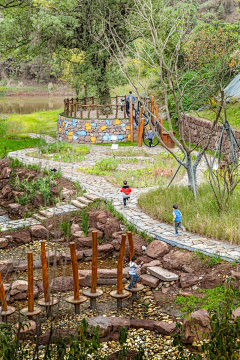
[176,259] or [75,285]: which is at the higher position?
[75,285]

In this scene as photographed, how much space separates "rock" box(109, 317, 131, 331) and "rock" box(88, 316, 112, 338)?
0.08m

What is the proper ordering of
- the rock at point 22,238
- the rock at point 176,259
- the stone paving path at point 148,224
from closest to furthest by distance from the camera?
the rock at point 176,259
the stone paving path at point 148,224
the rock at point 22,238

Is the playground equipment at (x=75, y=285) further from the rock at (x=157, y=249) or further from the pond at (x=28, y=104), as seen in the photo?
the pond at (x=28, y=104)

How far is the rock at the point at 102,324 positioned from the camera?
21.4 ft

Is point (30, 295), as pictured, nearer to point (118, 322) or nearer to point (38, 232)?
point (118, 322)

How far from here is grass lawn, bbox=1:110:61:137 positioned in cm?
2600

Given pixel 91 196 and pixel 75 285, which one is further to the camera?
pixel 91 196

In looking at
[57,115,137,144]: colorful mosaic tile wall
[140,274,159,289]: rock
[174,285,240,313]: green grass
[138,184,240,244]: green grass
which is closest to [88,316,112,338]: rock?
[174,285,240,313]: green grass

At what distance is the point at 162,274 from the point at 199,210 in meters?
2.25

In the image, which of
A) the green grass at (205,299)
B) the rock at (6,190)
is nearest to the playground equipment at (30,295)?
the green grass at (205,299)

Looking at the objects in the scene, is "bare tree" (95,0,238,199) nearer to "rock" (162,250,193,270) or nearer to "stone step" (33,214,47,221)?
"rock" (162,250,193,270)

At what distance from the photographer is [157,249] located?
364 inches

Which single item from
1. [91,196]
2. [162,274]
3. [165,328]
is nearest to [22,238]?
[91,196]

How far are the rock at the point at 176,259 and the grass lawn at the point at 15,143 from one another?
11937mm
